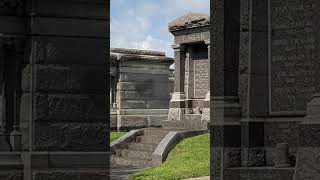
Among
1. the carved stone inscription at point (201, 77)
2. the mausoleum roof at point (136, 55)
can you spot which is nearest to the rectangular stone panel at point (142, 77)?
the mausoleum roof at point (136, 55)

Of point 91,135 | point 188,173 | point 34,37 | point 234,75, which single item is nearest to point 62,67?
point 34,37

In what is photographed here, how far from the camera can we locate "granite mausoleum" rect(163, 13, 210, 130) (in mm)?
22828

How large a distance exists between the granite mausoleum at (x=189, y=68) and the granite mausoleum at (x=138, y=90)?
167 cm

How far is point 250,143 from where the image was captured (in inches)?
393

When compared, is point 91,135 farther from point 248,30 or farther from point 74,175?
point 248,30

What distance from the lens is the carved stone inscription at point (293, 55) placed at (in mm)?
9453

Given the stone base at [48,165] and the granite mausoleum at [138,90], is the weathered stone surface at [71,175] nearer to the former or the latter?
the stone base at [48,165]

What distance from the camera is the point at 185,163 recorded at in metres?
13.8

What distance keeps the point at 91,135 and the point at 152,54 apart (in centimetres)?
1794

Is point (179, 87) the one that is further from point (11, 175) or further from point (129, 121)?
point (11, 175)

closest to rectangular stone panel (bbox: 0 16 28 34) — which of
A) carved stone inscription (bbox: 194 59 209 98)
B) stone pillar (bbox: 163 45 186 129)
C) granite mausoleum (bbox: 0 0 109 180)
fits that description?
granite mausoleum (bbox: 0 0 109 180)

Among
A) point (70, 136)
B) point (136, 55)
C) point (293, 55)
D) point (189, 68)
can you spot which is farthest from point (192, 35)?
point (70, 136)

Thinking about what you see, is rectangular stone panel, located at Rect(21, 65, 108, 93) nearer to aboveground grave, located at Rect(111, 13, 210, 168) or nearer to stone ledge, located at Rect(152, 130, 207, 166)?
stone ledge, located at Rect(152, 130, 207, 166)

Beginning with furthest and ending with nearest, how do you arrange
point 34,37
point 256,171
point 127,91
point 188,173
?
1. point 127,91
2. point 188,173
3. point 256,171
4. point 34,37
